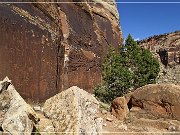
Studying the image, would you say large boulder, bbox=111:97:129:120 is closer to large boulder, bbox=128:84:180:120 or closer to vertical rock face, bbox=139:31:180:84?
large boulder, bbox=128:84:180:120

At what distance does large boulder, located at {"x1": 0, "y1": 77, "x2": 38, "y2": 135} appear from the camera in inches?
265

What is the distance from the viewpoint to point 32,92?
44.9 feet

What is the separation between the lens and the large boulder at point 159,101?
14.2m

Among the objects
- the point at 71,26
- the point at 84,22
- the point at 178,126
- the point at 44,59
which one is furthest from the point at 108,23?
the point at 178,126

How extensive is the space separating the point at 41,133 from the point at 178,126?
300 inches

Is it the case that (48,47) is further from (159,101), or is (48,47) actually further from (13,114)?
(13,114)

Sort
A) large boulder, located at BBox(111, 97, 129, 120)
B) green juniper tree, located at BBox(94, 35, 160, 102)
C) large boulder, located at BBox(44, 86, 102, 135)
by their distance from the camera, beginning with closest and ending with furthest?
large boulder, located at BBox(44, 86, 102, 135), large boulder, located at BBox(111, 97, 129, 120), green juniper tree, located at BBox(94, 35, 160, 102)

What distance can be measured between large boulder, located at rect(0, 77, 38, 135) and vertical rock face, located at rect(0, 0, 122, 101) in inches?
174

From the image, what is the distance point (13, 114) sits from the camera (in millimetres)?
7051

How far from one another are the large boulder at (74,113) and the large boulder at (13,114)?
0.55m

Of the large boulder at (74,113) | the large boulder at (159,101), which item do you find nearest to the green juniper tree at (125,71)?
the large boulder at (159,101)

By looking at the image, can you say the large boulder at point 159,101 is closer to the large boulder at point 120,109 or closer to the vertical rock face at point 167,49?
the large boulder at point 120,109

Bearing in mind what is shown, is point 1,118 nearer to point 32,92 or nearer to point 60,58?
point 32,92

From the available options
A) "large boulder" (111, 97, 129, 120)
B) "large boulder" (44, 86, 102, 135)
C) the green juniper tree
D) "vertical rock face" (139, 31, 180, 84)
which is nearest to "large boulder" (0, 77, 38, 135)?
"large boulder" (44, 86, 102, 135)
